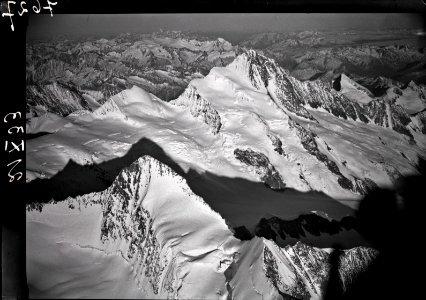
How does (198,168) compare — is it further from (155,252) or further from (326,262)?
(326,262)

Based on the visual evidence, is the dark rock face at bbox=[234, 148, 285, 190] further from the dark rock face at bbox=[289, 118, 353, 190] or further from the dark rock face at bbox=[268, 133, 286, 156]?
the dark rock face at bbox=[289, 118, 353, 190]

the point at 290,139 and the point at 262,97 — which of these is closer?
the point at 290,139

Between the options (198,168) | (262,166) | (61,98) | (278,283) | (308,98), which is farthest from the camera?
(308,98)

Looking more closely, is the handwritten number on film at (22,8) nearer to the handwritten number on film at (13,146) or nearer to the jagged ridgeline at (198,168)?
the handwritten number on film at (13,146)

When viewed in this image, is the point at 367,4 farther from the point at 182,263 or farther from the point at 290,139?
the point at 290,139

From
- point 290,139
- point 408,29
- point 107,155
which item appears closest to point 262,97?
point 290,139

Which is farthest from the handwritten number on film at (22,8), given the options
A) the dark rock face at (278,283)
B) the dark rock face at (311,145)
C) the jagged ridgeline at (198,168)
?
the dark rock face at (311,145)

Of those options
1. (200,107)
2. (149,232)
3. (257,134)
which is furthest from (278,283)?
(200,107)

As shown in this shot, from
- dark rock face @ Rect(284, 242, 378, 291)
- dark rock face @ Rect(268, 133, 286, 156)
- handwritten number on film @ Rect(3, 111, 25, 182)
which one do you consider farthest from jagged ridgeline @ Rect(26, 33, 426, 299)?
handwritten number on film @ Rect(3, 111, 25, 182)

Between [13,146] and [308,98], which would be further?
[308,98]
